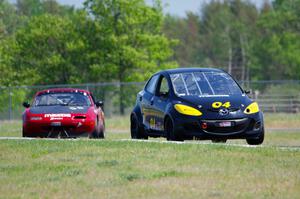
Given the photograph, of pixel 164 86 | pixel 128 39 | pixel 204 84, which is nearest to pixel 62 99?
pixel 164 86

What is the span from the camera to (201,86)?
20016mm

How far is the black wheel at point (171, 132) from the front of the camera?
62.0ft

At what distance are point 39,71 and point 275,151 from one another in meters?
54.3

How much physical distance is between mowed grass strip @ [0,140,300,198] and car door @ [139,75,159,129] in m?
2.90

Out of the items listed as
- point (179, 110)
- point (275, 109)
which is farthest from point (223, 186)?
point (275, 109)

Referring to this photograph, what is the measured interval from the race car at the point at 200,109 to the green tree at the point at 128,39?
42692 millimetres

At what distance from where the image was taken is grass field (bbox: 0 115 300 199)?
12.1 meters

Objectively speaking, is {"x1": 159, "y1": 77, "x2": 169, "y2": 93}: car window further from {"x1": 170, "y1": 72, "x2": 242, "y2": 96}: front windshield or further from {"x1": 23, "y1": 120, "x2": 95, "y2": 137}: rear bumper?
{"x1": 23, "y1": 120, "x2": 95, "y2": 137}: rear bumper

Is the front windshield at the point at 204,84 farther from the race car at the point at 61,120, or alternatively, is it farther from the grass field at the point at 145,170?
the race car at the point at 61,120

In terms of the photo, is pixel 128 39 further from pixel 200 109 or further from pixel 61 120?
pixel 200 109

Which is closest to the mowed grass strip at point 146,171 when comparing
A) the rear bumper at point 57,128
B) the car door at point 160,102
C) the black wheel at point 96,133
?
the car door at point 160,102

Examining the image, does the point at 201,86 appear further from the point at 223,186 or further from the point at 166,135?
the point at 223,186

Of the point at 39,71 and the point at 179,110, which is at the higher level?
the point at 179,110

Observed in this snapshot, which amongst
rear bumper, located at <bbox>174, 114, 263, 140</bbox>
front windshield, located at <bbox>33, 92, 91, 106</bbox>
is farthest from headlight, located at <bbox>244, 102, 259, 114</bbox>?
front windshield, located at <bbox>33, 92, 91, 106</bbox>
